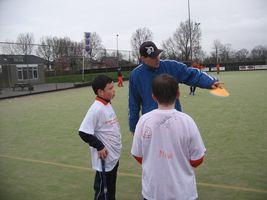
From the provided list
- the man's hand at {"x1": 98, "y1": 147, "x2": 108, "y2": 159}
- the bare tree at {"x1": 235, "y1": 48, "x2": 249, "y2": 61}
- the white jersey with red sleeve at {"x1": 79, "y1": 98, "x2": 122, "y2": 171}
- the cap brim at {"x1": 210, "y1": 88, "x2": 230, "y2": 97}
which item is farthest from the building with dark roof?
the bare tree at {"x1": 235, "y1": 48, "x2": 249, "y2": 61}

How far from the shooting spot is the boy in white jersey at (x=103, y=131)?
3734mm

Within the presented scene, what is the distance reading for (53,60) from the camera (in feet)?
112

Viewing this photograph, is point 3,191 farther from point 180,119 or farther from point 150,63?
point 180,119

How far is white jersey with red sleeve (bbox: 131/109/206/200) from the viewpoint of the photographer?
2627mm

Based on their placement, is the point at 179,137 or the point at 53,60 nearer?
the point at 179,137

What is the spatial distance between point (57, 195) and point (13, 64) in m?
25.9

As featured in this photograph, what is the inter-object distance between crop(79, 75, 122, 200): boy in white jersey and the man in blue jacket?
11.4 inches

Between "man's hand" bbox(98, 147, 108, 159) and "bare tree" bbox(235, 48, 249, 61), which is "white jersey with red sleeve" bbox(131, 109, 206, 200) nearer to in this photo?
"man's hand" bbox(98, 147, 108, 159)

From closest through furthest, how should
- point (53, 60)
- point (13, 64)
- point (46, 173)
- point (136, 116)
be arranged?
point (136, 116), point (46, 173), point (13, 64), point (53, 60)

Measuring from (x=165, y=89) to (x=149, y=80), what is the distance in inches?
52.5

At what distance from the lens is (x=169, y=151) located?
2660 mm

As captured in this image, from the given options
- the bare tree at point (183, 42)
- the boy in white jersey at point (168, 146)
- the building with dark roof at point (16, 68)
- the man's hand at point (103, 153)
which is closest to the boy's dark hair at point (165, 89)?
the boy in white jersey at point (168, 146)

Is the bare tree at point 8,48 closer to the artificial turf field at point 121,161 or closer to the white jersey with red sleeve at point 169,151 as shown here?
the artificial turf field at point 121,161

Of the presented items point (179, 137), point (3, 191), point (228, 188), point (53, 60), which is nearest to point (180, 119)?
point (179, 137)
